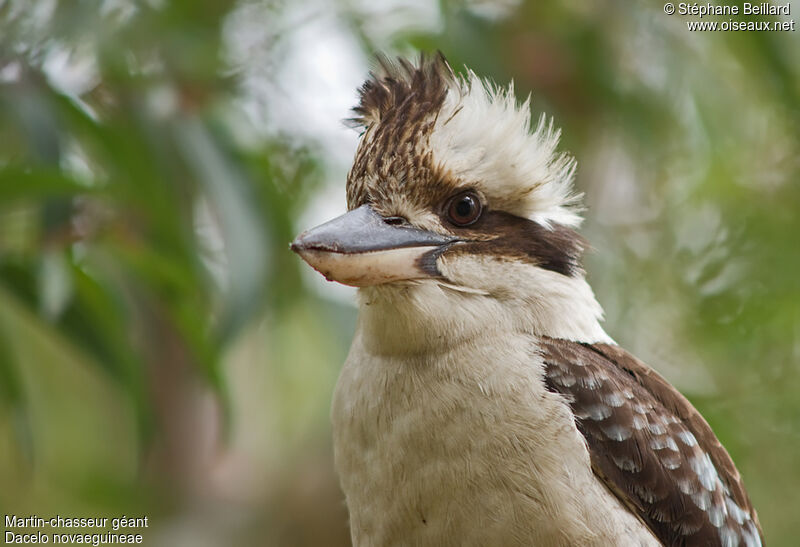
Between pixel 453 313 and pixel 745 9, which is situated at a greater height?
pixel 745 9

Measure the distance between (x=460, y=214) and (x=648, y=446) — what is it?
53cm

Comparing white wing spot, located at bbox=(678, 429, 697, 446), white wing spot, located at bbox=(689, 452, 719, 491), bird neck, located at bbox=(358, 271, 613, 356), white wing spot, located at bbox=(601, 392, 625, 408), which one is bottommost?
white wing spot, located at bbox=(689, 452, 719, 491)

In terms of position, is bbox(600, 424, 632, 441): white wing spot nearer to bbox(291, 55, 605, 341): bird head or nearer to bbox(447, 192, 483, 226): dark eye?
bbox(291, 55, 605, 341): bird head

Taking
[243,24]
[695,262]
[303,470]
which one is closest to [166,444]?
[303,470]

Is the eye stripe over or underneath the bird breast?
over

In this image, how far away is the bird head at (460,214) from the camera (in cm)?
159

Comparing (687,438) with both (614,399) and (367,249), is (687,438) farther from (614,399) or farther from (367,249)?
(367,249)

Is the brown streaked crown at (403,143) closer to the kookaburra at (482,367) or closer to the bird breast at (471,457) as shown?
the kookaburra at (482,367)

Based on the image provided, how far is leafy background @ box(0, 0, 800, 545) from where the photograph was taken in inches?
104

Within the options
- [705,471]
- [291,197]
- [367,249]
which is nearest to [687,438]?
[705,471]

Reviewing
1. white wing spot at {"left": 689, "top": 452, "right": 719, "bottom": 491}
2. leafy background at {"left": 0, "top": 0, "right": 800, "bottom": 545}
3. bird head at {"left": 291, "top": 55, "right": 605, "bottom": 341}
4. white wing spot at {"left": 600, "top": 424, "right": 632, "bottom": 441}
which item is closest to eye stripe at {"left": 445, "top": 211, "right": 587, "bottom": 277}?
bird head at {"left": 291, "top": 55, "right": 605, "bottom": 341}

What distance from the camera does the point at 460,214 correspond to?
1.65 m

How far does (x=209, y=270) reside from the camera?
3.10m

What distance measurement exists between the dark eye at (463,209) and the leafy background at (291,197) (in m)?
1.02
